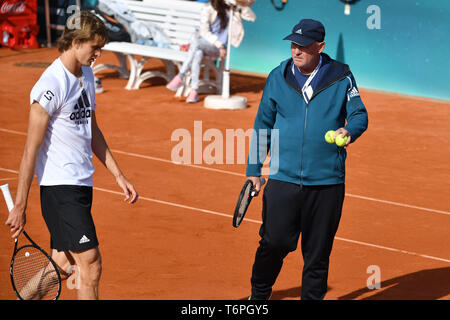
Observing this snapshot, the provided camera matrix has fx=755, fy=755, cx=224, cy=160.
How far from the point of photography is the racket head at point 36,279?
15.1 feet

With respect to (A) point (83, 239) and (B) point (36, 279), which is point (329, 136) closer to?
(A) point (83, 239)

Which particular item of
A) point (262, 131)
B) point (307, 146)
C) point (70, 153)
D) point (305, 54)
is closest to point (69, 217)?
point (70, 153)

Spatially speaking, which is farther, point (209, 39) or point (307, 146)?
point (209, 39)

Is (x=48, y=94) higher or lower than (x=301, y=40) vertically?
lower

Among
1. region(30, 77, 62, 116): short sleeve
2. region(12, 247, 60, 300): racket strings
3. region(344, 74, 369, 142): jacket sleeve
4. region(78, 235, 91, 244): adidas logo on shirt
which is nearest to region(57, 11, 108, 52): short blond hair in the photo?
region(30, 77, 62, 116): short sleeve

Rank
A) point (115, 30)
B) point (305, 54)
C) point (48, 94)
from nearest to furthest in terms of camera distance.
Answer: point (48, 94), point (305, 54), point (115, 30)

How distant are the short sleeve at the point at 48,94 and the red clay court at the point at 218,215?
6.15 ft

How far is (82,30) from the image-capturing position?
4.32 meters

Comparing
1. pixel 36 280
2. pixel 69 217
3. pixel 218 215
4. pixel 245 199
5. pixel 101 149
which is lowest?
pixel 218 215

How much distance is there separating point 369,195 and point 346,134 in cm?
429

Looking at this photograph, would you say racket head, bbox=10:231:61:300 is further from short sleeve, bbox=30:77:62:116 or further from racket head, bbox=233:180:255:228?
racket head, bbox=233:180:255:228

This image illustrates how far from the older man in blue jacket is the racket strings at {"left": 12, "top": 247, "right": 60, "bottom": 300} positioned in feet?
4.59

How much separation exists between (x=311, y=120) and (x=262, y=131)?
1.21 feet

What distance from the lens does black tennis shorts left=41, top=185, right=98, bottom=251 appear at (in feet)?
14.3
